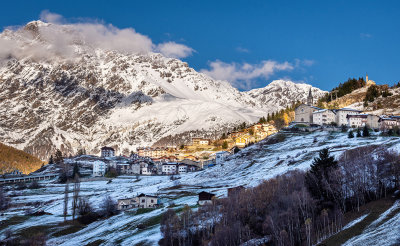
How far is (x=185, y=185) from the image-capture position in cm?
12638

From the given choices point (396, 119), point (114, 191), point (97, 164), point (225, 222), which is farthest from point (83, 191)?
point (396, 119)

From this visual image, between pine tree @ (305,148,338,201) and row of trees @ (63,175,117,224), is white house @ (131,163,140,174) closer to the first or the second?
row of trees @ (63,175,117,224)

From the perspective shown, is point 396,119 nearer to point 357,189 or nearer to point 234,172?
point 234,172

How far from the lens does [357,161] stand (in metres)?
67.2

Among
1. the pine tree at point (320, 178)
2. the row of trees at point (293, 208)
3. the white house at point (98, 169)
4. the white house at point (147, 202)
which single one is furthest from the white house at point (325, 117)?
the pine tree at point (320, 178)

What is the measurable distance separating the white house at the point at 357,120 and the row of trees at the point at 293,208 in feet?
326

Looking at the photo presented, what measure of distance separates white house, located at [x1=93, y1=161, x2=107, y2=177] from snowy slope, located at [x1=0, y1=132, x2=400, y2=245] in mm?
18522

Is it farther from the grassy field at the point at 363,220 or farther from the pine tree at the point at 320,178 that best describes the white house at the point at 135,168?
the grassy field at the point at 363,220

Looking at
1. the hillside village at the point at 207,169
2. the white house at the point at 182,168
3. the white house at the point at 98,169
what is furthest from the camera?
the white house at the point at 182,168

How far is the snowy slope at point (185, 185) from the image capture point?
3022 inches

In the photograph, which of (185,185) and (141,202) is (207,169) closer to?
(185,185)

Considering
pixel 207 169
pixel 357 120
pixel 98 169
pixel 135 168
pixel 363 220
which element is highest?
pixel 357 120

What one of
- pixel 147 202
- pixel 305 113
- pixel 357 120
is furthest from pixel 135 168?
pixel 357 120

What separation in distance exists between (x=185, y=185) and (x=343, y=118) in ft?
255
